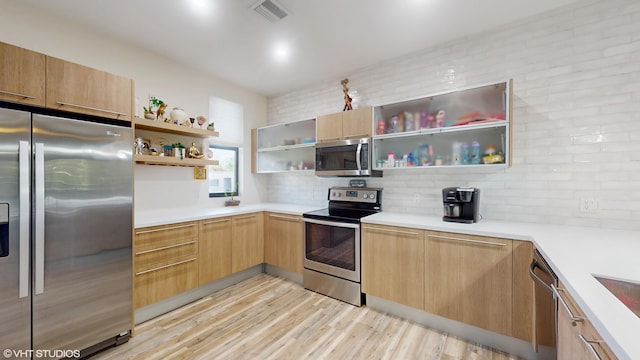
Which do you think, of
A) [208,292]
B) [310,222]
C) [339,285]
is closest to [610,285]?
[339,285]

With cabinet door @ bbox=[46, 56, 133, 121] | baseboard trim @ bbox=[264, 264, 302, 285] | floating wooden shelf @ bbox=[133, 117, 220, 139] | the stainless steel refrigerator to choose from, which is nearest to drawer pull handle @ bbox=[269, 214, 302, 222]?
baseboard trim @ bbox=[264, 264, 302, 285]

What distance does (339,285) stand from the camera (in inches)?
107

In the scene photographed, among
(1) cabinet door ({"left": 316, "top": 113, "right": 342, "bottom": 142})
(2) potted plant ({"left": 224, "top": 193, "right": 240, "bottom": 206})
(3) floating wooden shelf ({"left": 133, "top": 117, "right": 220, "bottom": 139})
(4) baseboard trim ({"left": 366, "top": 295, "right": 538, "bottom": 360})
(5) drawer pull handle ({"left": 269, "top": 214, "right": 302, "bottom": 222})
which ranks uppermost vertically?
(1) cabinet door ({"left": 316, "top": 113, "right": 342, "bottom": 142})

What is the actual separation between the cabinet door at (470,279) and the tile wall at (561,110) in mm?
639

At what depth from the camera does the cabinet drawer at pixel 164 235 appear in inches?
86.9

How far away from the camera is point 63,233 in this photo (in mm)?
1694

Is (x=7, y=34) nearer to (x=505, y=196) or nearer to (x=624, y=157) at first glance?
(x=505, y=196)

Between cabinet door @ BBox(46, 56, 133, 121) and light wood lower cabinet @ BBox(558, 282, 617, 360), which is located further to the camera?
cabinet door @ BBox(46, 56, 133, 121)

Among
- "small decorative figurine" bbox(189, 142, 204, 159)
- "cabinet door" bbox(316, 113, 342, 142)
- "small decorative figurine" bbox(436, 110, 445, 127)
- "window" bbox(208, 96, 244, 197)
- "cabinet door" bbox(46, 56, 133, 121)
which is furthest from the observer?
"window" bbox(208, 96, 244, 197)

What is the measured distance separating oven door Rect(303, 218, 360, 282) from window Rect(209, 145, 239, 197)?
4.82 feet

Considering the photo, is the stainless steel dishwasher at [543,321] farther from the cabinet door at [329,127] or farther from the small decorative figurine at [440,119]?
the cabinet door at [329,127]

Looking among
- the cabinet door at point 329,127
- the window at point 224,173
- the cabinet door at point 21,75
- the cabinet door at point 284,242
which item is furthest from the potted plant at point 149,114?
the cabinet door at point 329,127

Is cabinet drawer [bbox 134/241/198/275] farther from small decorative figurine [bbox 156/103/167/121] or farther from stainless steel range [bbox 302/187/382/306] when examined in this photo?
small decorative figurine [bbox 156/103/167/121]

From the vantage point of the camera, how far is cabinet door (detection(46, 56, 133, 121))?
1.72 m
